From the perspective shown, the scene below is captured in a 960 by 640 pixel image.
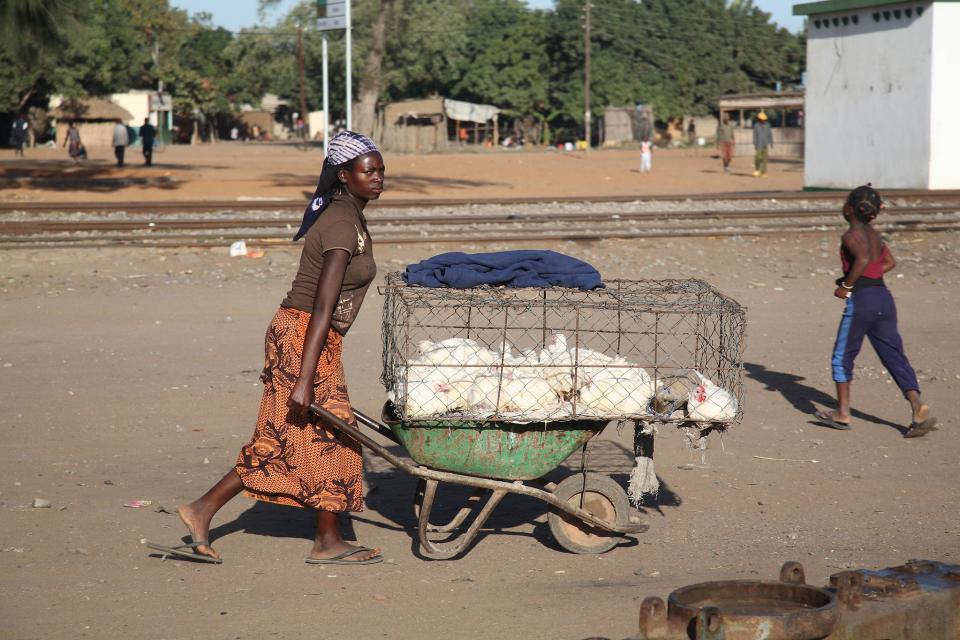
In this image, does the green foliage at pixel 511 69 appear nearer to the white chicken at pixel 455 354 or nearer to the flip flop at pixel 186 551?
the white chicken at pixel 455 354

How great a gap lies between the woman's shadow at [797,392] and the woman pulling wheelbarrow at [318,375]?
12.8 ft

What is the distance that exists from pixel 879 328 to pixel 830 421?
2.25ft

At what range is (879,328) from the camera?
713 centimetres

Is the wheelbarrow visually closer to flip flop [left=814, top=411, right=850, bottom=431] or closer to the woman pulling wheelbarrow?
the woman pulling wheelbarrow

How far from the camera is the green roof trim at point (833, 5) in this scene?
80.1 ft

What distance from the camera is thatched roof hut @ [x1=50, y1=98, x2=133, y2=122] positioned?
57469mm

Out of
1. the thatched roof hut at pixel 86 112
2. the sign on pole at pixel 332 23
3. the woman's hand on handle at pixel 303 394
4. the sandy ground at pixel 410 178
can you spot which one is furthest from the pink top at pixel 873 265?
the thatched roof hut at pixel 86 112

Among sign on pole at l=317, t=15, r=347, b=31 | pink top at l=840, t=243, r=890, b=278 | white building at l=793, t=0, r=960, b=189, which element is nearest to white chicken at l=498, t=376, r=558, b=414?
pink top at l=840, t=243, r=890, b=278

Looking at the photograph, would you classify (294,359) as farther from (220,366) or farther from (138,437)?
(220,366)

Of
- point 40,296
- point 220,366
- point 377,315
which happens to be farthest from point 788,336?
point 40,296

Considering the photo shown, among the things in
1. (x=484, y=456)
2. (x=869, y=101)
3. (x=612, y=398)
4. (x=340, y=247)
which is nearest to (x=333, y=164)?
(x=340, y=247)

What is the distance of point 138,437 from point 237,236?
9040mm

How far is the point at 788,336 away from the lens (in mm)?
A: 10242

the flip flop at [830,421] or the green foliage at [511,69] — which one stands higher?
the green foliage at [511,69]
